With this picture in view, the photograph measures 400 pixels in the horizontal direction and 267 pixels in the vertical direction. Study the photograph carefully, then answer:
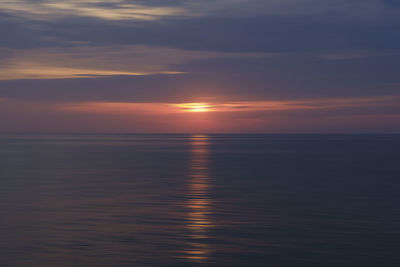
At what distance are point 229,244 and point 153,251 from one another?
2794 mm

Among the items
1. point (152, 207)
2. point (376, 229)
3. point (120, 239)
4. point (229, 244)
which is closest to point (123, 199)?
point (152, 207)

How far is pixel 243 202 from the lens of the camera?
27.9 meters

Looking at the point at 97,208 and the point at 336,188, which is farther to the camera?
the point at 336,188

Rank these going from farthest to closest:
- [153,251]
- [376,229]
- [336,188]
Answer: [336,188], [376,229], [153,251]

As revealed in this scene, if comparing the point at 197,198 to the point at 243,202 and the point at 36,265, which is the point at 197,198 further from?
the point at 36,265

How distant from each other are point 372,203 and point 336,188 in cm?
748

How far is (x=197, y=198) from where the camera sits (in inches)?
1185

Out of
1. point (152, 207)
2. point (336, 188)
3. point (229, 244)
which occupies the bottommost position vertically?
point (336, 188)

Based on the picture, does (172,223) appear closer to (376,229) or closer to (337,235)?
(337,235)

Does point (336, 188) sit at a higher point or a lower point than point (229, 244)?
lower

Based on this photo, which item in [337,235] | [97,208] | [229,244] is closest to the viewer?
[229,244]

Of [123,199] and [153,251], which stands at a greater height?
[153,251]

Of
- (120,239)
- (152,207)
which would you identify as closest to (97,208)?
(152,207)

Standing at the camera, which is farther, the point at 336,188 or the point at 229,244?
the point at 336,188
